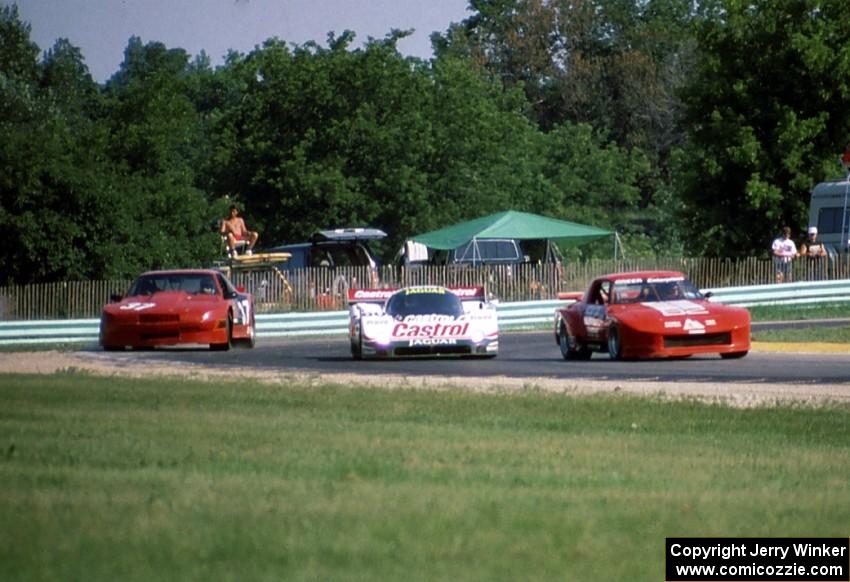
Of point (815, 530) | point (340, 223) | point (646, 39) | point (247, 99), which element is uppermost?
point (646, 39)

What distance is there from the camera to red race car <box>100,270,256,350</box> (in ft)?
89.2

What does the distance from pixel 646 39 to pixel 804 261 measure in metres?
47.7

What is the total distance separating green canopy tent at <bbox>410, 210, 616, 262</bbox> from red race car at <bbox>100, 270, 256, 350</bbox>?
616 inches

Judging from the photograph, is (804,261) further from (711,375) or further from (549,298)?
(711,375)

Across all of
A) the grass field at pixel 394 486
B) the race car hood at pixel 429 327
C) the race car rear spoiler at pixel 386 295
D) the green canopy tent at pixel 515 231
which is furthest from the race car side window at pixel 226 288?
the green canopy tent at pixel 515 231

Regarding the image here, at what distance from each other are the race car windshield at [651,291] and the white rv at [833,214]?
17.0m

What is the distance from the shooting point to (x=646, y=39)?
8681 cm

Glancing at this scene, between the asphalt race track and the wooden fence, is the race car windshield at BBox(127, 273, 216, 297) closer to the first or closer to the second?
the asphalt race track

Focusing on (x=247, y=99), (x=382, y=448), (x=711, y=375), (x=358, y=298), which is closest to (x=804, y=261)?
(x=358, y=298)

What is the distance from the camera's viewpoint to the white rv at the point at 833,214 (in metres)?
41.2

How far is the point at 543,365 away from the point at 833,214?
66.3ft

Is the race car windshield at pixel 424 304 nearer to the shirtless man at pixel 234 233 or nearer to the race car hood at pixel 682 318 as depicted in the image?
the race car hood at pixel 682 318

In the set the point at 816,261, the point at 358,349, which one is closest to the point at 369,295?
the point at 358,349

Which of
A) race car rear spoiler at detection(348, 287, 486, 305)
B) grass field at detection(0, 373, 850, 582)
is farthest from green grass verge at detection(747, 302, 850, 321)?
grass field at detection(0, 373, 850, 582)
